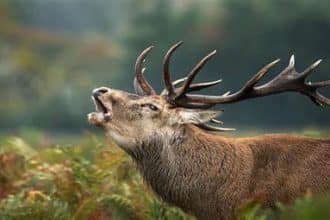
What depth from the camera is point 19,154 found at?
527 inches

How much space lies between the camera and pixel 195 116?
412 inches

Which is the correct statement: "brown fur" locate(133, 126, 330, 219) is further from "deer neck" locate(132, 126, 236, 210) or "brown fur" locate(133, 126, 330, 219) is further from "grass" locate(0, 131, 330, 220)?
"grass" locate(0, 131, 330, 220)

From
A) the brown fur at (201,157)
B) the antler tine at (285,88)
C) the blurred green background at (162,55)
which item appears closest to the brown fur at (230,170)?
the brown fur at (201,157)

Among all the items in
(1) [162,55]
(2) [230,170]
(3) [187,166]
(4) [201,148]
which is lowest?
(2) [230,170]

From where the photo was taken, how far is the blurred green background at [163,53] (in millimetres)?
47750

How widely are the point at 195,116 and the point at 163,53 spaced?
130ft

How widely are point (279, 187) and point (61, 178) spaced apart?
270cm

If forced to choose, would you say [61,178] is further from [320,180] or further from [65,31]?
[65,31]

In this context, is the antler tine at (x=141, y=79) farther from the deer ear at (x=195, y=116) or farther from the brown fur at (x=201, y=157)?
the deer ear at (x=195, y=116)

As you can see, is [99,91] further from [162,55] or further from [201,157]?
[162,55]

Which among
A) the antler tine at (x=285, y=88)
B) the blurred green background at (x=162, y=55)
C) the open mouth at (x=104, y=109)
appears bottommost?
the antler tine at (x=285, y=88)

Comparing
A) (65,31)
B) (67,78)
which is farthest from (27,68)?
(65,31)

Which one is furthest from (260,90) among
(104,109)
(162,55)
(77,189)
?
(162,55)

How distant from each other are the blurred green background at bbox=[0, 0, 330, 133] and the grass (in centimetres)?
2935
